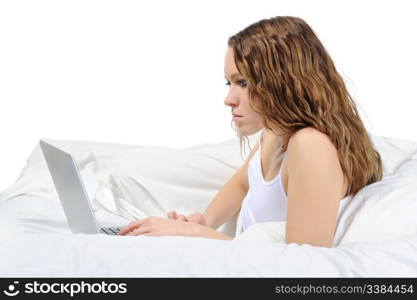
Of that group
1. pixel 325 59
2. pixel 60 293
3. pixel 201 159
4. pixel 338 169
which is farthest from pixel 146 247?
pixel 201 159

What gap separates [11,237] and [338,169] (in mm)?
Result: 842

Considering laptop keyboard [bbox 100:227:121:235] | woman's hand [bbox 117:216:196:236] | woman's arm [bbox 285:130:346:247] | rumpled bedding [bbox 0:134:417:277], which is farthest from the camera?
laptop keyboard [bbox 100:227:121:235]

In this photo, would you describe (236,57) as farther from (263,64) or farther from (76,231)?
(76,231)

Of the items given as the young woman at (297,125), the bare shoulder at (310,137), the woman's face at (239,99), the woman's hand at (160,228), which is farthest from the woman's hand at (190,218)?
the bare shoulder at (310,137)

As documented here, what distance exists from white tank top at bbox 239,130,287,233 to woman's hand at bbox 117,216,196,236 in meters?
0.27

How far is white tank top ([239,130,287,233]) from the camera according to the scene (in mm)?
2330

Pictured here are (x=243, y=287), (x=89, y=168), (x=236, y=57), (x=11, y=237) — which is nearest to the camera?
(x=243, y=287)

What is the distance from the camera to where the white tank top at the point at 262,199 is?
2330 mm

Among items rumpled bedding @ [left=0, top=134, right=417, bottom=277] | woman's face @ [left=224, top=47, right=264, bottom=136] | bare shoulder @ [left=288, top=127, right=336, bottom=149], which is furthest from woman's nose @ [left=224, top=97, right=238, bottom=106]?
rumpled bedding @ [left=0, top=134, right=417, bottom=277]

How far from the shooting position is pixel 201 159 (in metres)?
3.13

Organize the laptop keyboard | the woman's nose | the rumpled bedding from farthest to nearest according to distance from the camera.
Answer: the laptop keyboard
the woman's nose
the rumpled bedding

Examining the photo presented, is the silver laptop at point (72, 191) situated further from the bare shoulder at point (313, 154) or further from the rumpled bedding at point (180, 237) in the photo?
the bare shoulder at point (313, 154)

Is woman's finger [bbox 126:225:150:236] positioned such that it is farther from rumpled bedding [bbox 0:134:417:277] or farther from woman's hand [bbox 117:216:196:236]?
rumpled bedding [bbox 0:134:417:277]

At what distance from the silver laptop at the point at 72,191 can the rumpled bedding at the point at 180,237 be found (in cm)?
11
